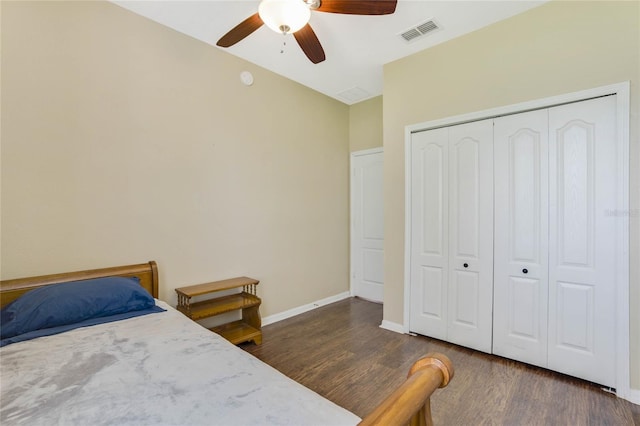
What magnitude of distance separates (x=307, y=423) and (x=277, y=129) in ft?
10.5

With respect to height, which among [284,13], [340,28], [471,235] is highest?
[340,28]

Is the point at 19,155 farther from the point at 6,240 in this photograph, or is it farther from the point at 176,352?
the point at 176,352

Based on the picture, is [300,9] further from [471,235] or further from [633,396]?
[633,396]

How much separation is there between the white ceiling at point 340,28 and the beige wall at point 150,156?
0.17 metres

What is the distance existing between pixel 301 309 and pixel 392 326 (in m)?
1.21

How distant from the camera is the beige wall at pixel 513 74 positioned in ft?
6.71

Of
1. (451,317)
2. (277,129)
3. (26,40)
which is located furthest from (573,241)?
(26,40)

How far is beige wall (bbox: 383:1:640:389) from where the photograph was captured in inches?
80.5

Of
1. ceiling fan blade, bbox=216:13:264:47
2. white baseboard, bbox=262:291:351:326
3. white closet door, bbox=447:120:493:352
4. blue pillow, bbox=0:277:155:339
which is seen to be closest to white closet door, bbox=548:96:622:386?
white closet door, bbox=447:120:493:352

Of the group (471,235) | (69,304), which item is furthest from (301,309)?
(69,304)

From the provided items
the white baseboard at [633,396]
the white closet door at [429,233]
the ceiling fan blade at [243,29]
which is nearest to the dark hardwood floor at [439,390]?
the white baseboard at [633,396]

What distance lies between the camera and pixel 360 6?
70.6 inches

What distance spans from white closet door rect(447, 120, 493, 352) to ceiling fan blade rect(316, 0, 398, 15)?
1.51 meters

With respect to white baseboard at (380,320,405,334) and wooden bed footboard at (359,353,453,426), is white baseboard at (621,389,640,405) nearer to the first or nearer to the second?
white baseboard at (380,320,405,334)
